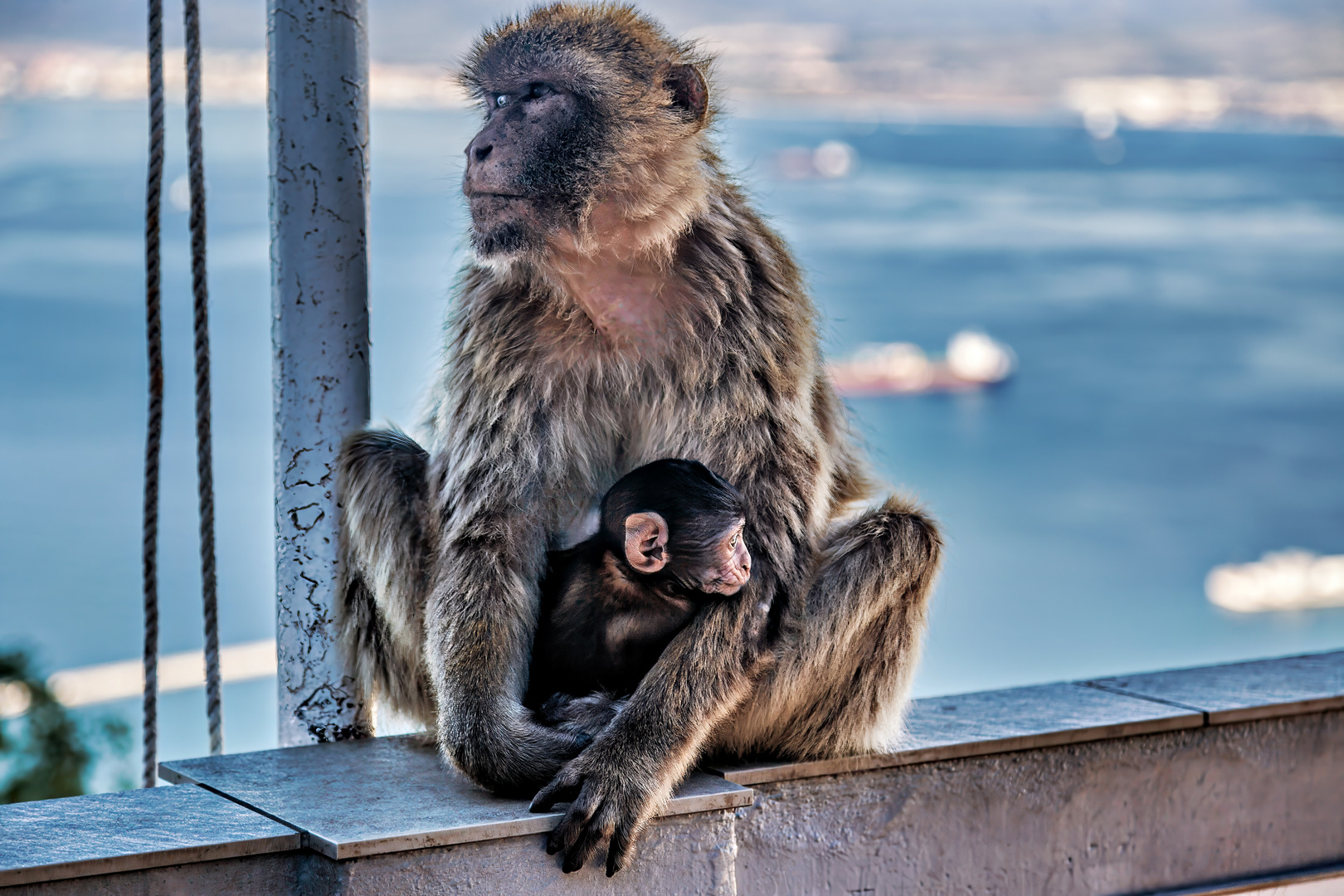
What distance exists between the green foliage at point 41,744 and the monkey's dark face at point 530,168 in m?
4.84

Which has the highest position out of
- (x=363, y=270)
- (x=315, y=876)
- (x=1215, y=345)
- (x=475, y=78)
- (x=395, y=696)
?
(x=1215, y=345)

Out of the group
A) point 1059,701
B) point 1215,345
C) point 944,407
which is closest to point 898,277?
point 944,407

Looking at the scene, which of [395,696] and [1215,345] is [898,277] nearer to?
[1215,345]

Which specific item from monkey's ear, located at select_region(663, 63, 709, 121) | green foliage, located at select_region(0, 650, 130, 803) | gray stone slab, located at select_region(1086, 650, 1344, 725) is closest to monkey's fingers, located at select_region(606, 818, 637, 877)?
monkey's ear, located at select_region(663, 63, 709, 121)

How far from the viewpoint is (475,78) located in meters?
2.83

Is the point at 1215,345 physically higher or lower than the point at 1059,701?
higher

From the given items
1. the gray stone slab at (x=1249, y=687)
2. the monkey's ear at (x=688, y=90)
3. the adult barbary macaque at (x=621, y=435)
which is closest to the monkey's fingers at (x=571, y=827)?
the adult barbary macaque at (x=621, y=435)

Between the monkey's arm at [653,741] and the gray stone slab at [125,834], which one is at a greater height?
the monkey's arm at [653,741]

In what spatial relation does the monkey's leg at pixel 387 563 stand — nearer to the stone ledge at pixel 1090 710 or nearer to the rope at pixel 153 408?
the rope at pixel 153 408

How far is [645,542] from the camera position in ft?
8.35

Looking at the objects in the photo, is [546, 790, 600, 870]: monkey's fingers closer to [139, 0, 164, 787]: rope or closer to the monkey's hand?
the monkey's hand

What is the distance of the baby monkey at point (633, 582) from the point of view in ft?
8.24

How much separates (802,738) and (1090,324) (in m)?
28.3

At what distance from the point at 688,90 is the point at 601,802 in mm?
1352
